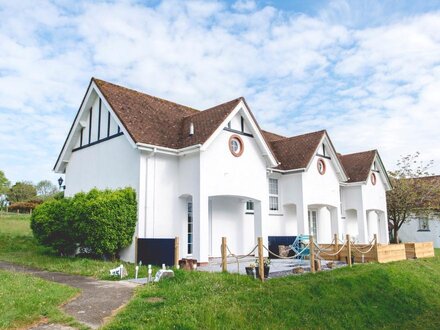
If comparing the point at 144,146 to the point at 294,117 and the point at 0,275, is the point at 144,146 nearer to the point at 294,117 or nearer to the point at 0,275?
the point at 0,275

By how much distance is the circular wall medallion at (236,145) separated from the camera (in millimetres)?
18391

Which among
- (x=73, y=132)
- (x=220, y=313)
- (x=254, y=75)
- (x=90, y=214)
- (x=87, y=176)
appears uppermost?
(x=254, y=75)

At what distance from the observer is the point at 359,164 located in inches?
1096

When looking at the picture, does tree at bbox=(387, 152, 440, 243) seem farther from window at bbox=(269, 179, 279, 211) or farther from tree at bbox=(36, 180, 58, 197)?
tree at bbox=(36, 180, 58, 197)

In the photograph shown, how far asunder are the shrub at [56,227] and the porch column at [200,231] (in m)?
5.47

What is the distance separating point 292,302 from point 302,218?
36.4 feet

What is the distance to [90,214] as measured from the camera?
51.2ft

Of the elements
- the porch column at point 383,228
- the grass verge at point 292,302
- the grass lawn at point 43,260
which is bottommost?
the grass verge at point 292,302

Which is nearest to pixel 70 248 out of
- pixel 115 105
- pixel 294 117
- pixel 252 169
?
pixel 115 105

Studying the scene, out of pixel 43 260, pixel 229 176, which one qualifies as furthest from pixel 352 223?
pixel 43 260

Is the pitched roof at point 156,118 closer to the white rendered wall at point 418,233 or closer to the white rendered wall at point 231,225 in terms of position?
the white rendered wall at point 231,225

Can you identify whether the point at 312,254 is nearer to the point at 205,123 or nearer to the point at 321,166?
the point at 205,123

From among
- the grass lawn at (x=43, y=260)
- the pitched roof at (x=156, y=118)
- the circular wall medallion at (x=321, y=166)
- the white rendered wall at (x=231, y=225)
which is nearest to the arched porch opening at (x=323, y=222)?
the circular wall medallion at (x=321, y=166)

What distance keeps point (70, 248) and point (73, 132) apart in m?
6.64
